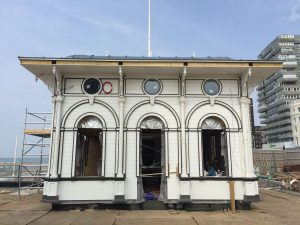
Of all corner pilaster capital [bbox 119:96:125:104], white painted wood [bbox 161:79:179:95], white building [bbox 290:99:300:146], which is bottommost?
corner pilaster capital [bbox 119:96:125:104]

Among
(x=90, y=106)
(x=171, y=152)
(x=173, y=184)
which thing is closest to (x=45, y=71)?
(x=90, y=106)

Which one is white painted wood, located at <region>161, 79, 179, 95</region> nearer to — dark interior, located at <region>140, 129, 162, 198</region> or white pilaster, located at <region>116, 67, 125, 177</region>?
white pilaster, located at <region>116, 67, 125, 177</region>

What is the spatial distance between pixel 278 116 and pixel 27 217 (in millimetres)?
95244

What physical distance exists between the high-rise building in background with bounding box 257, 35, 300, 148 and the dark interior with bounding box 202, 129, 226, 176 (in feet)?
271

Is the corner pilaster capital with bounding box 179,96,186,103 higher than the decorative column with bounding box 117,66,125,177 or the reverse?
higher

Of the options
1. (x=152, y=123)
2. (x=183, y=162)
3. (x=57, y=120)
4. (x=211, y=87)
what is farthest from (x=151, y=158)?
(x=57, y=120)

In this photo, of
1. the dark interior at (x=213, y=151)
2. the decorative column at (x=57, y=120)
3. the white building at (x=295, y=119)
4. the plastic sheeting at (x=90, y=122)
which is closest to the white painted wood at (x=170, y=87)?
the dark interior at (x=213, y=151)

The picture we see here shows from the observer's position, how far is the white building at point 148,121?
10828 mm

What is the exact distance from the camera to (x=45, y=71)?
1148 cm

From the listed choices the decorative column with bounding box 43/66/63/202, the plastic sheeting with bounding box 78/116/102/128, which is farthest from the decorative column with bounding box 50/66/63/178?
the plastic sheeting with bounding box 78/116/102/128

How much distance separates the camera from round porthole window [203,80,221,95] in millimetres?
11715

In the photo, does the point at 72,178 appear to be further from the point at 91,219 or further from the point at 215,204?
the point at 215,204

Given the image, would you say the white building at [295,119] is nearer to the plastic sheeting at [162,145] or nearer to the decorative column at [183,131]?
the decorative column at [183,131]

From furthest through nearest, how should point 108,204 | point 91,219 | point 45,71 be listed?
point 45,71 < point 108,204 < point 91,219
